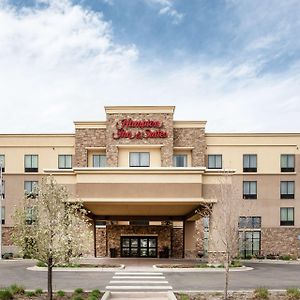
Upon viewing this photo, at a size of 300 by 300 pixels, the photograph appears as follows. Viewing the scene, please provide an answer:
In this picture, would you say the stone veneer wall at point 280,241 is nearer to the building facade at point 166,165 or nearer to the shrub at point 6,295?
the building facade at point 166,165

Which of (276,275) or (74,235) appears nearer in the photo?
(74,235)

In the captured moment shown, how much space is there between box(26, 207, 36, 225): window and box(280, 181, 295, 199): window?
33394mm

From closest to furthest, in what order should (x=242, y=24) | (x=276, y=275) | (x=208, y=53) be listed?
(x=242, y=24), (x=208, y=53), (x=276, y=275)

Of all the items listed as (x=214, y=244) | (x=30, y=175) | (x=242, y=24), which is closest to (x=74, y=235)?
(x=242, y=24)

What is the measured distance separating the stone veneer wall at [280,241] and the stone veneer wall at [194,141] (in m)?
9.28

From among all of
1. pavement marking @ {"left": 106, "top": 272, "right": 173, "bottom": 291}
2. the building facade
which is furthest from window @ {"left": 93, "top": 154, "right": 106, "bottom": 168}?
pavement marking @ {"left": 106, "top": 272, "right": 173, "bottom": 291}

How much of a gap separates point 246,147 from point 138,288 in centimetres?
2790

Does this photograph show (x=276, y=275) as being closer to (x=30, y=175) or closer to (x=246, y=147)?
(x=246, y=147)

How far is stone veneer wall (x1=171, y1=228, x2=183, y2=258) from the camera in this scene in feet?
140

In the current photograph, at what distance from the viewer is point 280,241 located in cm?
4397

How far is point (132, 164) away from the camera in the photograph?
43.2 metres

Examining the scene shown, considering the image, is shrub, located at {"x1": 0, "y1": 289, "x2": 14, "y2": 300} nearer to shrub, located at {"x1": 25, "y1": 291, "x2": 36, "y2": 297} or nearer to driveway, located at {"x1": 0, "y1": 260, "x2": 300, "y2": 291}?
shrub, located at {"x1": 25, "y1": 291, "x2": 36, "y2": 297}

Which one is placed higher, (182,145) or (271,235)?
(182,145)

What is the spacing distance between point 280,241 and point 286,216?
252 cm
